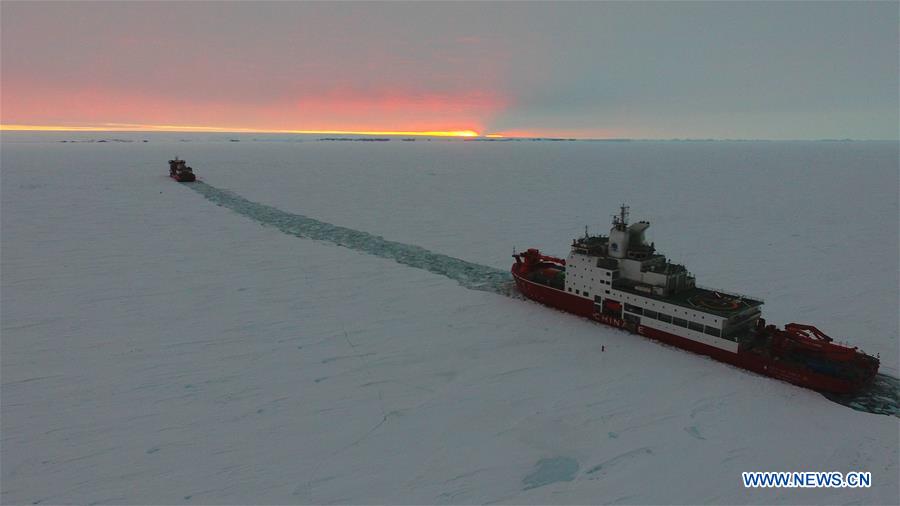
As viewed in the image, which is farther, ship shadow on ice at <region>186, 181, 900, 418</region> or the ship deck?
the ship deck

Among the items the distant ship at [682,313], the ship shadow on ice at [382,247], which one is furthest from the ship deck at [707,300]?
the ship shadow on ice at [382,247]

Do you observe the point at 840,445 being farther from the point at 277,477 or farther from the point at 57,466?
the point at 57,466

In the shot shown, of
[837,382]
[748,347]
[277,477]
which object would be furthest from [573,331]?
[277,477]

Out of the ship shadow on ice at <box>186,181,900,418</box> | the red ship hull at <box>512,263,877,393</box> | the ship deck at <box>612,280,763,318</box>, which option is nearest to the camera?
the ship shadow on ice at <box>186,181,900,418</box>

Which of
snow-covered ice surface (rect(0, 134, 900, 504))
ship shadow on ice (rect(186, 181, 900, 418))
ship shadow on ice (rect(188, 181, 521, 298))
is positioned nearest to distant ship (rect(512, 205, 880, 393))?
ship shadow on ice (rect(186, 181, 900, 418))

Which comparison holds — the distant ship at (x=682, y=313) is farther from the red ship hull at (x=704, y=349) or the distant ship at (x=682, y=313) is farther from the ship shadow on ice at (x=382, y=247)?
the ship shadow on ice at (x=382, y=247)

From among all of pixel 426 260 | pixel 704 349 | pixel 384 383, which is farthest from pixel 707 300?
pixel 426 260

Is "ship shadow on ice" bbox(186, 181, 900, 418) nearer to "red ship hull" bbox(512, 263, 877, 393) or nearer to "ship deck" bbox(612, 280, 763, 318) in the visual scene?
"red ship hull" bbox(512, 263, 877, 393)
